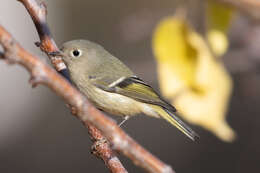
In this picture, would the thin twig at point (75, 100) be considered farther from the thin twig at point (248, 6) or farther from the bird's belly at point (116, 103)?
the bird's belly at point (116, 103)

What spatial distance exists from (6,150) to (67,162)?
17.7 inches

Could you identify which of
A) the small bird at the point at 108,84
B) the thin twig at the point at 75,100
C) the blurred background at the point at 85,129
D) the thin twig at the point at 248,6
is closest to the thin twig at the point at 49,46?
the thin twig at the point at 75,100

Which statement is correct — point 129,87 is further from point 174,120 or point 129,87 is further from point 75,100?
point 75,100

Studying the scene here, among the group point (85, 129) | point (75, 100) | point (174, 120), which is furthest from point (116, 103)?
point (85, 129)

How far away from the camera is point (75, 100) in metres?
0.79

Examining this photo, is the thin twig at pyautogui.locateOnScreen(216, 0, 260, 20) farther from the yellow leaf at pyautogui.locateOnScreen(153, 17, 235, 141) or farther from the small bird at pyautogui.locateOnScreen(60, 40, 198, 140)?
A: the small bird at pyautogui.locateOnScreen(60, 40, 198, 140)

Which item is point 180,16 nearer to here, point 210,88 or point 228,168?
→ point 210,88

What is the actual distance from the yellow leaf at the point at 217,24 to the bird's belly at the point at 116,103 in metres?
0.37

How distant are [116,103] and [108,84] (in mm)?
81

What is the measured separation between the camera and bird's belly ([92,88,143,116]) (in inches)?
65.6

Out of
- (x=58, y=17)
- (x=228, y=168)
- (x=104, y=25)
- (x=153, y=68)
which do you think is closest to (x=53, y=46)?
(x=153, y=68)

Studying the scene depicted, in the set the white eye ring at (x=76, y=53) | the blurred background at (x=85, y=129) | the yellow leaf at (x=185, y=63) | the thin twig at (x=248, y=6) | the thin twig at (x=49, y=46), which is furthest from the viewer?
the blurred background at (x=85, y=129)

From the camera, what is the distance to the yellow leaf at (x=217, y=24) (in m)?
1.49

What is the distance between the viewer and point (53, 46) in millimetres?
1226
